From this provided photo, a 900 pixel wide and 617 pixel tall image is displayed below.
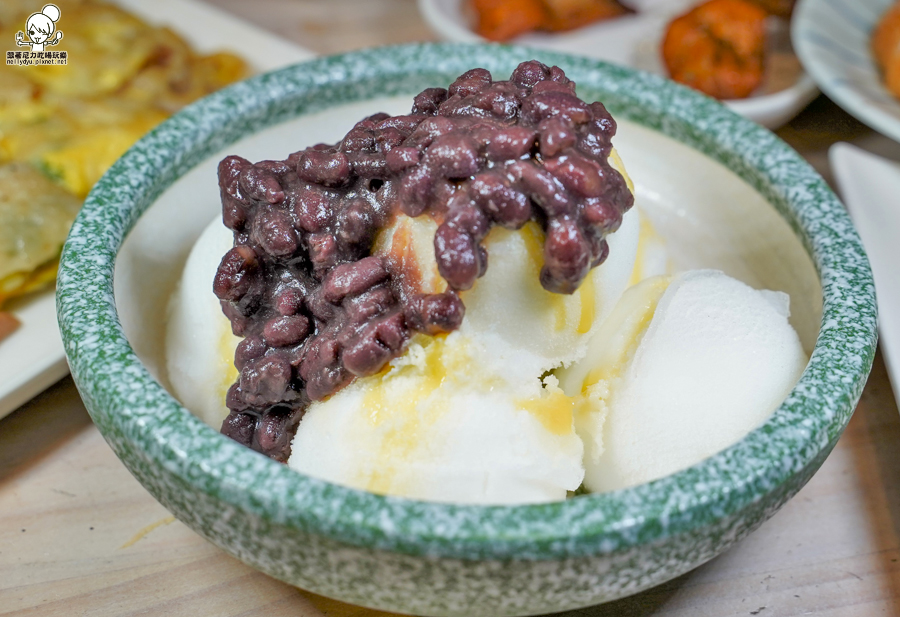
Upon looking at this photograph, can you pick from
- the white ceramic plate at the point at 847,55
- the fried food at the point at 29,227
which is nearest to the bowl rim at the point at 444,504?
the fried food at the point at 29,227

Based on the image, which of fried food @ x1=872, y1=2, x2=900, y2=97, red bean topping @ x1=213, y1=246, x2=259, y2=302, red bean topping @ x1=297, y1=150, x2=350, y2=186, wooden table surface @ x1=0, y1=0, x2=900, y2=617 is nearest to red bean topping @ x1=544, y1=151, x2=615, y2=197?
red bean topping @ x1=297, y1=150, x2=350, y2=186

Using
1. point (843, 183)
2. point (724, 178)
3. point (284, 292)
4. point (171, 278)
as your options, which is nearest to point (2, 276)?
point (171, 278)

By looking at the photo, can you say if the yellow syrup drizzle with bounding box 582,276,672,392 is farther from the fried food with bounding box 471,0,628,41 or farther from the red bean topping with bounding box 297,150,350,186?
the fried food with bounding box 471,0,628,41

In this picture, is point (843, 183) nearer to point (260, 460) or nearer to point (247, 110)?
point (247, 110)

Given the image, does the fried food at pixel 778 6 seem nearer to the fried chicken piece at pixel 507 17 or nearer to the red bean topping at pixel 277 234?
the fried chicken piece at pixel 507 17

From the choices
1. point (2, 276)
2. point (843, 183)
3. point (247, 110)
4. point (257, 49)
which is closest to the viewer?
point (247, 110)

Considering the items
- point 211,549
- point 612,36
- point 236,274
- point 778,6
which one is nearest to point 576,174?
point 236,274

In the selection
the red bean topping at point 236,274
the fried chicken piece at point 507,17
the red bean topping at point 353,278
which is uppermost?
the red bean topping at point 353,278
